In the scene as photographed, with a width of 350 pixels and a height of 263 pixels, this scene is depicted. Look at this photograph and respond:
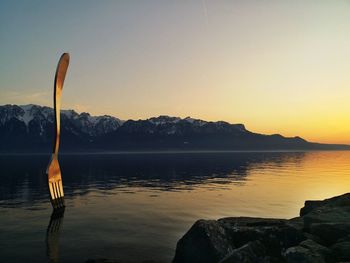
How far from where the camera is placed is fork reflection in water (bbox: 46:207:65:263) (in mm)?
24769

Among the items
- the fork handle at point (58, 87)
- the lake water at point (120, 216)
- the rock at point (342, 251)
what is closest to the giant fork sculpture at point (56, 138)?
the fork handle at point (58, 87)

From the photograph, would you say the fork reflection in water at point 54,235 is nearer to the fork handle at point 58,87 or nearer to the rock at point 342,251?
the fork handle at point 58,87

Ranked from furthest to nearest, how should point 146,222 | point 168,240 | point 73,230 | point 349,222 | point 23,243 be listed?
1. point 146,222
2. point 73,230
3. point 168,240
4. point 23,243
5. point 349,222

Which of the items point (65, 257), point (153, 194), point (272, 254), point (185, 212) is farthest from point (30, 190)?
point (272, 254)

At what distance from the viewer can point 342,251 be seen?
15.6m

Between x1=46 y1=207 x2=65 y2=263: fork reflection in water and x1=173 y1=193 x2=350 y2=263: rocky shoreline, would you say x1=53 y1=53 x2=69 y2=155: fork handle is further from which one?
x1=173 y1=193 x2=350 y2=263: rocky shoreline

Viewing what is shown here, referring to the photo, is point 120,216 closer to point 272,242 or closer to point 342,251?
point 272,242

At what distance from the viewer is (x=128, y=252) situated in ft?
83.9

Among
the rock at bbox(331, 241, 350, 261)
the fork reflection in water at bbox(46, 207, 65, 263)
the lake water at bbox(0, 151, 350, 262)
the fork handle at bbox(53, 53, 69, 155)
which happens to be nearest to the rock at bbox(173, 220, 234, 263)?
the rock at bbox(331, 241, 350, 261)

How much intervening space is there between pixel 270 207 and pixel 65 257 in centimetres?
3144

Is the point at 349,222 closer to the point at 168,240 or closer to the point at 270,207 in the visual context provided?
the point at 168,240

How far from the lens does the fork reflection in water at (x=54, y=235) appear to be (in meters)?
24.8

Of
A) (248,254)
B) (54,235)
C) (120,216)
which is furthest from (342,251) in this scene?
(120,216)

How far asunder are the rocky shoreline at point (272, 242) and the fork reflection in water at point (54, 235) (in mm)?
10063
